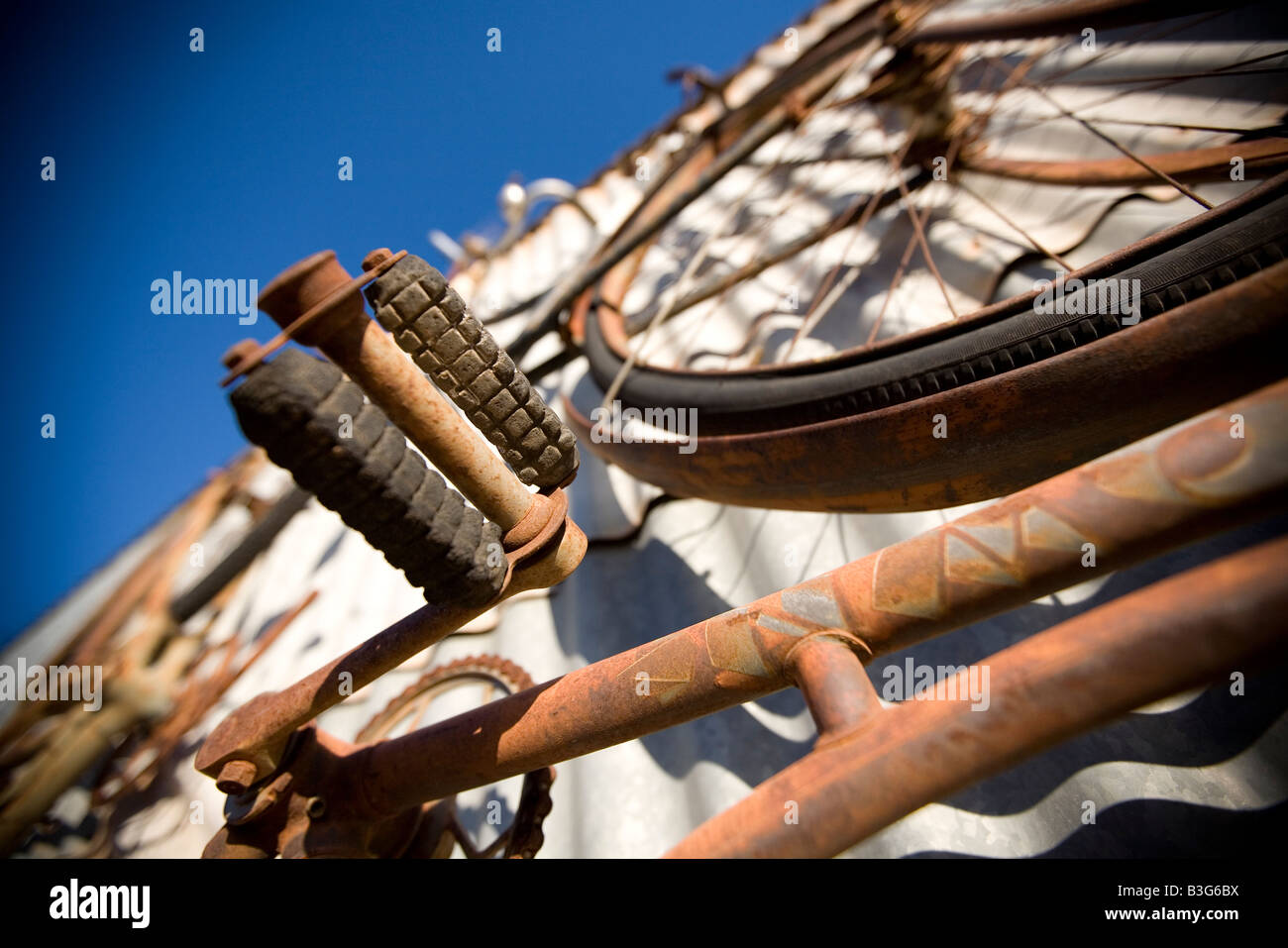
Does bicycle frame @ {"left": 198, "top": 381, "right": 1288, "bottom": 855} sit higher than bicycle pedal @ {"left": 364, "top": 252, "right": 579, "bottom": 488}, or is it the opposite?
bicycle pedal @ {"left": 364, "top": 252, "right": 579, "bottom": 488}

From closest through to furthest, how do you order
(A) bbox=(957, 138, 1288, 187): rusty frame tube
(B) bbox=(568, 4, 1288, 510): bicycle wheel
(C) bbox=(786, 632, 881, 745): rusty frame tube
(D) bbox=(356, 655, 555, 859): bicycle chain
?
(C) bbox=(786, 632, 881, 745): rusty frame tube, (B) bbox=(568, 4, 1288, 510): bicycle wheel, (D) bbox=(356, 655, 555, 859): bicycle chain, (A) bbox=(957, 138, 1288, 187): rusty frame tube

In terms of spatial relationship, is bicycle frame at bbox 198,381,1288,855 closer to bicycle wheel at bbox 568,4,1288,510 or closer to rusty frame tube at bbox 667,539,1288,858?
rusty frame tube at bbox 667,539,1288,858

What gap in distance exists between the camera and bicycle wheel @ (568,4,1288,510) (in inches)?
32.7

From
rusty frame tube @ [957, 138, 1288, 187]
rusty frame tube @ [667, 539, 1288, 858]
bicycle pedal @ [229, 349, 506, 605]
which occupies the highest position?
rusty frame tube @ [957, 138, 1288, 187]

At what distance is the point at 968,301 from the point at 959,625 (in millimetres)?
1434

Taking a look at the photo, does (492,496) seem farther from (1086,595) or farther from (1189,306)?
(1086,595)

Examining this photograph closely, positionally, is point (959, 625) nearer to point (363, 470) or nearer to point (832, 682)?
point (832, 682)

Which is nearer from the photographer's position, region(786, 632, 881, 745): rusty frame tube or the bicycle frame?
the bicycle frame

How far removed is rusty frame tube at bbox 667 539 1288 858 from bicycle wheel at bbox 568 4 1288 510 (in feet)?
1.36

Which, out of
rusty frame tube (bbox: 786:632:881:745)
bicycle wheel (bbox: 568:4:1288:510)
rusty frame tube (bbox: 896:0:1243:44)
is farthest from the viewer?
rusty frame tube (bbox: 896:0:1243:44)

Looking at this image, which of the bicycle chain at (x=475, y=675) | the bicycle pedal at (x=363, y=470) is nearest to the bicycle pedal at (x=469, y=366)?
the bicycle pedal at (x=363, y=470)

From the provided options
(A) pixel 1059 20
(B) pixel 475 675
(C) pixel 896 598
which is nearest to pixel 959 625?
(C) pixel 896 598

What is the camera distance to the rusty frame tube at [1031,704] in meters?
0.47

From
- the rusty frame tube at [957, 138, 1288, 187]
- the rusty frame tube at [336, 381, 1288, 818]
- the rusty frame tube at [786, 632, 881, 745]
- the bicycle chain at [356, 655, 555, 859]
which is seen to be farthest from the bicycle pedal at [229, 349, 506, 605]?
the rusty frame tube at [957, 138, 1288, 187]
